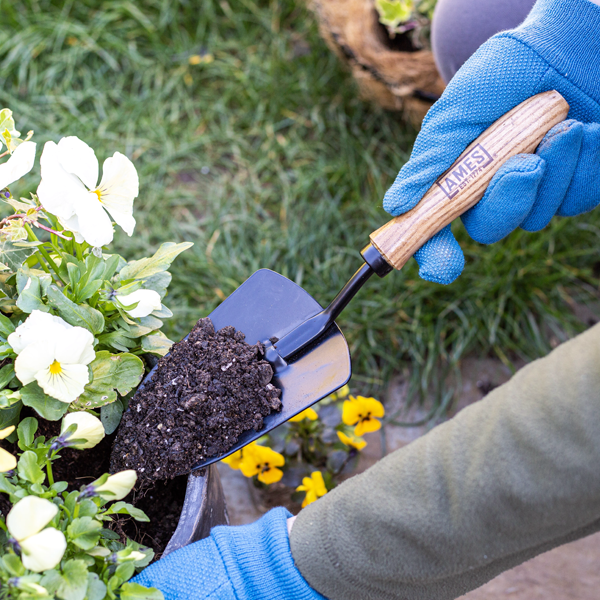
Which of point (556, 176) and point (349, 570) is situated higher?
point (556, 176)

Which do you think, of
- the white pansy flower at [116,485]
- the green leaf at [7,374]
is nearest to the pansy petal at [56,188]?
the green leaf at [7,374]

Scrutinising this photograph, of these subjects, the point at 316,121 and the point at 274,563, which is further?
the point at 316,121

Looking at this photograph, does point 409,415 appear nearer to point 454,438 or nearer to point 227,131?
point 454,438

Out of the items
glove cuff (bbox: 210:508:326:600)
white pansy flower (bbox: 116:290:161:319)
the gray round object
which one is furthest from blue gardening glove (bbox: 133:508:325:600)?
the gray round object

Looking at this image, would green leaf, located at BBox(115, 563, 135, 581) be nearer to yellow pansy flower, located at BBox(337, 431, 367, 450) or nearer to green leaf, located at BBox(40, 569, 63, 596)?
green leaf, located at BBox(40, 569, 63, 596)

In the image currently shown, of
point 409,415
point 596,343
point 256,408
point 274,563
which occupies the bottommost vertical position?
point 409,415

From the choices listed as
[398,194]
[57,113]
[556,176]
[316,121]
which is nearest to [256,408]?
[398,194]

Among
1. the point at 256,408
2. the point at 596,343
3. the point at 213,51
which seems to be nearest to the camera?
the point at 596,343

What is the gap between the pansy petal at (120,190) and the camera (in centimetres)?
75

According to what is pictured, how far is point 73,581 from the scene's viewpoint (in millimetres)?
602

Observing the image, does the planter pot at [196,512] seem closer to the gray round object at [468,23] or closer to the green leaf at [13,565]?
the green leaf at [13,565]

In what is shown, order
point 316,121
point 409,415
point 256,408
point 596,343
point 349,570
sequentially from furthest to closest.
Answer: point 316,121
point 409,415
point 256,408
point 349,570
point 596,343

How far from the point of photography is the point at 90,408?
2.52 feet

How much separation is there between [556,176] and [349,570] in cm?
68
